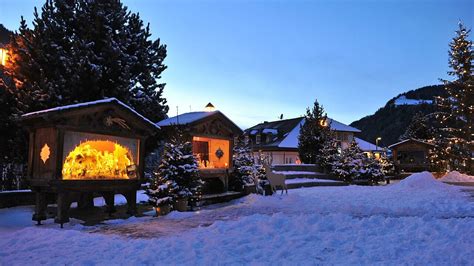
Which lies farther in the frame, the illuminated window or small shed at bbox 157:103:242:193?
the illuminated window

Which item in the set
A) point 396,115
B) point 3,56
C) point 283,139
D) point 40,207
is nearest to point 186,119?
point 40,207

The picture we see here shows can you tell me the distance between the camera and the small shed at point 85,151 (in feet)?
31.3

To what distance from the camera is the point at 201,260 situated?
19.7 ft

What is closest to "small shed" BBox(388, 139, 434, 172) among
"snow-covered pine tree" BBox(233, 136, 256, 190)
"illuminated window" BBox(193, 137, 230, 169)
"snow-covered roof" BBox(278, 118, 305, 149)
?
"snow-covered roof" BBox(278, 118, 305, 149)

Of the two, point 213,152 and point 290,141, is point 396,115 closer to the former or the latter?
point 290,141

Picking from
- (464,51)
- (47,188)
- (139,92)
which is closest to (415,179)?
(464,51)

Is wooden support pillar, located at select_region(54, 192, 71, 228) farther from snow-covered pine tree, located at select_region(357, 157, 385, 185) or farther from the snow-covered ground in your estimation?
snow-covered pine tree, located at select_region(357, 157, 385, 185)

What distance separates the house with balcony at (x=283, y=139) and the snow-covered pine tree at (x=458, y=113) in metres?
10.3

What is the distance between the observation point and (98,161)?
1093cm

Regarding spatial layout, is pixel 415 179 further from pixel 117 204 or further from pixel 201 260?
pixel 201 260

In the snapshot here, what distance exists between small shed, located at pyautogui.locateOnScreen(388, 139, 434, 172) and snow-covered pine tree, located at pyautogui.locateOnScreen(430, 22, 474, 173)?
22.4ft

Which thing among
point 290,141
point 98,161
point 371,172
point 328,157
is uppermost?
point 290,141

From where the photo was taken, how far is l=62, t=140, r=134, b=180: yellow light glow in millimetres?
10102

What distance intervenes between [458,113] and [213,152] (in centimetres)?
2114
